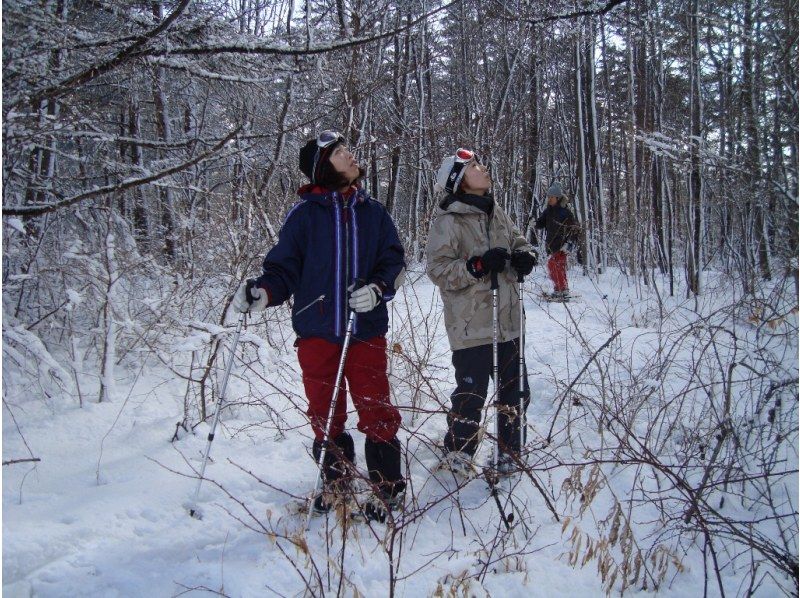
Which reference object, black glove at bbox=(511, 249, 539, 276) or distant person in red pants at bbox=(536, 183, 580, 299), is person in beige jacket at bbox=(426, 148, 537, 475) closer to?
black glove at bbox=(511, 249, 539, 276)

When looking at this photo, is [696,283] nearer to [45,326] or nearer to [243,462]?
[243,462]

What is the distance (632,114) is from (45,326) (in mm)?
12095

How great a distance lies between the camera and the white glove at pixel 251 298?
2.52m

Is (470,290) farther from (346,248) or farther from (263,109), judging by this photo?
(263,109)

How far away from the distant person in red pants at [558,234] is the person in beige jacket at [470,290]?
503 cm

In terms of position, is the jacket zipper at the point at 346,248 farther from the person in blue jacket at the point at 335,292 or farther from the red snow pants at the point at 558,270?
the red snow pants at the point at 558,270

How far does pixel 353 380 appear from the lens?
2.69 meters

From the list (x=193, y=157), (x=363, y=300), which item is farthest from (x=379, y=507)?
(x=193, y=157)

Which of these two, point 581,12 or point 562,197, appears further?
point 562,197

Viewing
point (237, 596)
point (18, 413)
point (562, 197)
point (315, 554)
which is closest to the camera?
point (237, 596)

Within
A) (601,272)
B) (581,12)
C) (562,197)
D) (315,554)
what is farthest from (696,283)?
(315,554)

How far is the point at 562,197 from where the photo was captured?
9445 mm

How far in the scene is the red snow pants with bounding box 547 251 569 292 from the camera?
8.33 meters

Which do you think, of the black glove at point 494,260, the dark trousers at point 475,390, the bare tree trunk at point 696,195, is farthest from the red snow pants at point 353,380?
the bare tree trunk at point 696,195
